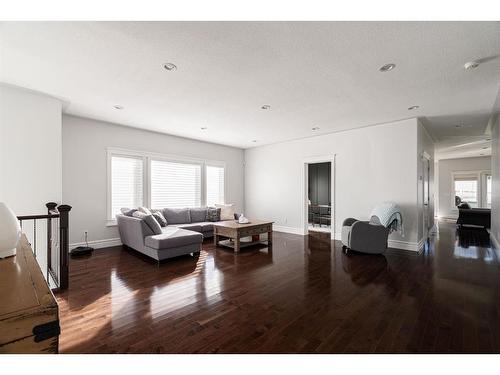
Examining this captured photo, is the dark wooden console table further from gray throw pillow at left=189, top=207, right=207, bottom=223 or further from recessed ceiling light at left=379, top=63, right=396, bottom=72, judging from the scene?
gray throw pillow at left=189, top=207, right=207, bottom=223

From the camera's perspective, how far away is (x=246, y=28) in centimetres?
201

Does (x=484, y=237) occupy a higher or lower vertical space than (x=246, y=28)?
lower

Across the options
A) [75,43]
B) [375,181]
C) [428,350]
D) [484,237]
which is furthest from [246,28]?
[484,237]

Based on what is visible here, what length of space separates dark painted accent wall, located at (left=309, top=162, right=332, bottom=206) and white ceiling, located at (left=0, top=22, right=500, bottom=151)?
4265 mm

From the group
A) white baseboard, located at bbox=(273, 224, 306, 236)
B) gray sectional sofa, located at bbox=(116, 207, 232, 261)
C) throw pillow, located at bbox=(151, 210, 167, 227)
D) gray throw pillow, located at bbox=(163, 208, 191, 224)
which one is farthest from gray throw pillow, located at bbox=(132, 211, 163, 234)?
white baseboard, located at bbox=(273, 224, 306, 236)

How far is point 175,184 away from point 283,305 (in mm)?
4526

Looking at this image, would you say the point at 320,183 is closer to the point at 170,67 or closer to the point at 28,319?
the point at 170,67

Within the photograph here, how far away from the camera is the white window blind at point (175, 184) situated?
18.9 feet

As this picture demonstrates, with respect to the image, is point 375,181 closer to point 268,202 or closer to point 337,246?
point 337,246

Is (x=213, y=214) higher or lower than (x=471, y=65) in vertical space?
lower

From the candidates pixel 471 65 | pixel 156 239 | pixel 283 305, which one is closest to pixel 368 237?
pixel 283 305

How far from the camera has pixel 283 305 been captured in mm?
2492

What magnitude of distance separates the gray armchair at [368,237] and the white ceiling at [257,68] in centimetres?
210
